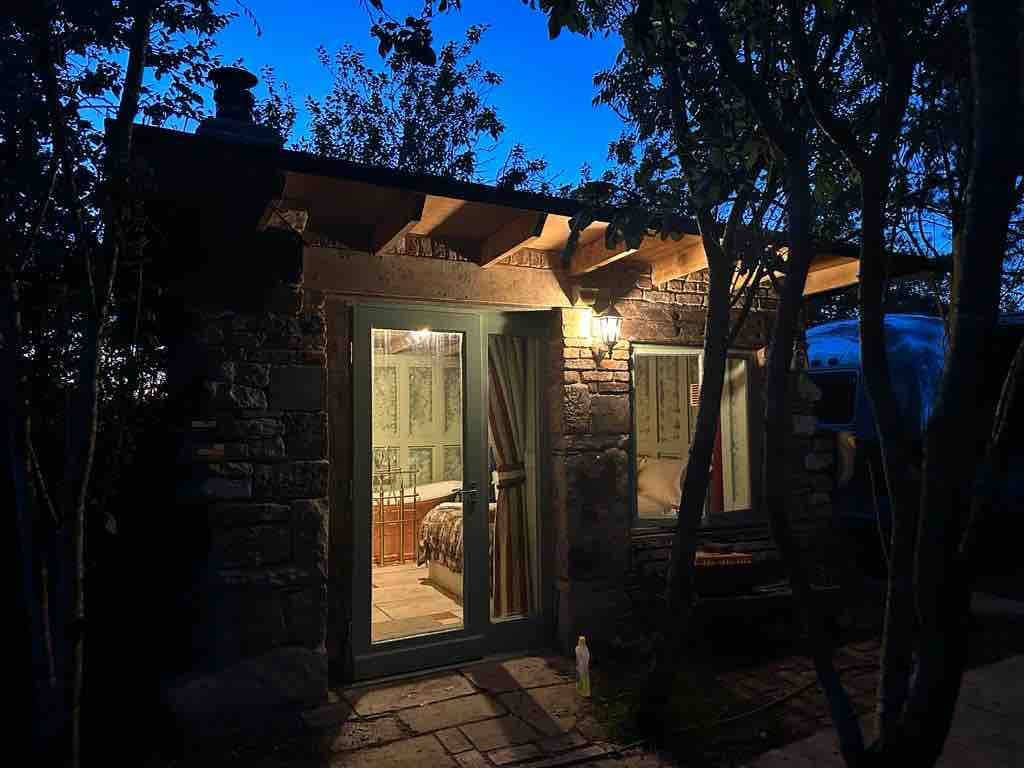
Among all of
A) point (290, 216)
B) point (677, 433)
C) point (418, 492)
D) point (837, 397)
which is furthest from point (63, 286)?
point (837, 397)

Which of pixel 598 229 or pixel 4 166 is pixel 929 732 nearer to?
pixel 598 229

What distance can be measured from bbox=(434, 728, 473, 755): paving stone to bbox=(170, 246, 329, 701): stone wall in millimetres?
774

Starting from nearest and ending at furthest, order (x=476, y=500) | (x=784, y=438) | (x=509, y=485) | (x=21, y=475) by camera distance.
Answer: (x=784, y=438)
(x=21, y=475)
(x=476, y=500)
(x=509, y=485)

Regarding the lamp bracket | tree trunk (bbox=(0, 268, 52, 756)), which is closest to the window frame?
the lamp bracket

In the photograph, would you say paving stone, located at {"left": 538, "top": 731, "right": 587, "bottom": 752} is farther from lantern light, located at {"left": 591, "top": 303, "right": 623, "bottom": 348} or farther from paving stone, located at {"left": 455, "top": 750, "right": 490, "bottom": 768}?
lantern light, located at {"left": 591, "top": 303, "right": 623, "bottom": 348}

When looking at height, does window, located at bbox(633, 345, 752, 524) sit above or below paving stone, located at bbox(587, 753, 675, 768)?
above

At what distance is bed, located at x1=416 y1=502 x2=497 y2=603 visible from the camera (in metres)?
5.38

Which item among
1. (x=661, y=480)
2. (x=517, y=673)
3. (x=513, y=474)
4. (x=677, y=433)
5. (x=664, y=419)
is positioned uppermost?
(x=664, y=419)

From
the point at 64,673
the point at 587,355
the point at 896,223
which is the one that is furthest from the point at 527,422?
the point at 64,673

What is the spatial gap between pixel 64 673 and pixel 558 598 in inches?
123

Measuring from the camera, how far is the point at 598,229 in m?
4.39

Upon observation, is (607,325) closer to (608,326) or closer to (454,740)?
(608,326)

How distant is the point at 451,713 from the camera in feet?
12.5

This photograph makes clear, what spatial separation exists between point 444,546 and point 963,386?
4474mm
